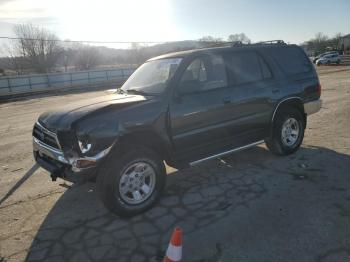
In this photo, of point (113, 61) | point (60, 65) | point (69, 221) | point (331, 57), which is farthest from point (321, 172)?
point (113, 61)

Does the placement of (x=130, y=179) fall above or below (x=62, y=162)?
below

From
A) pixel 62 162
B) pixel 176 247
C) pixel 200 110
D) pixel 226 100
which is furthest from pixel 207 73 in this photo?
pixel 176 247

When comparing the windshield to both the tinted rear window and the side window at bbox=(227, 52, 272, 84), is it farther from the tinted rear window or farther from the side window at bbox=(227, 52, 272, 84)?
the tinted rear window

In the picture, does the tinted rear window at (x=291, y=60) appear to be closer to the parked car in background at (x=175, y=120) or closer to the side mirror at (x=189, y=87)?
the parked car in background at (x=175, y=120)

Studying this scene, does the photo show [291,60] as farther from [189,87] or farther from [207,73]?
[189,87]

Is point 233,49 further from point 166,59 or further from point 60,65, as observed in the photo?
point 60,65

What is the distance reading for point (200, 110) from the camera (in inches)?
186

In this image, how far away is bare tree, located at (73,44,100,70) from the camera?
63013 mm

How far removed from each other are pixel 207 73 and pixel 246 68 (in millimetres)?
856

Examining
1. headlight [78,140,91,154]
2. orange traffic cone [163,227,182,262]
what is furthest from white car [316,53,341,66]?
orange traffic cone [163,227,182,262]

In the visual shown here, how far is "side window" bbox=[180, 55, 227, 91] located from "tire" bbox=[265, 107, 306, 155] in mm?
1446

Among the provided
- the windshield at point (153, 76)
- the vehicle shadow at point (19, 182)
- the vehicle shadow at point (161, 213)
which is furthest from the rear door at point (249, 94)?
the vehicle shadow at point (19, 182)

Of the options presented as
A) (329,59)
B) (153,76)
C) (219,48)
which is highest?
(219,48)

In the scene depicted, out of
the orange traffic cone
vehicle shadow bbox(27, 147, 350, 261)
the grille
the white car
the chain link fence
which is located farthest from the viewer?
the white car
